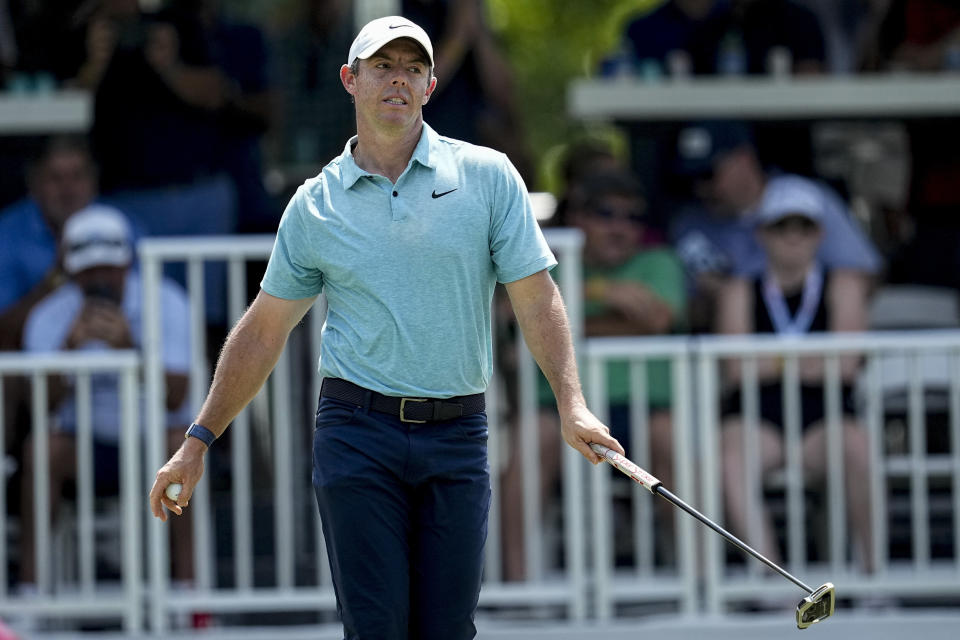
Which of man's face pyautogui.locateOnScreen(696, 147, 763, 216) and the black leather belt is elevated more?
man's face pyautogui.locateOnScreen(696, 147, 763, 216)

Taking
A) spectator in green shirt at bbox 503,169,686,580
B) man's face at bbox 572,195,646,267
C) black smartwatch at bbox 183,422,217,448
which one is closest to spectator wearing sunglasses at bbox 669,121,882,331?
spectator in green shirt at bbox 503,169,686,580

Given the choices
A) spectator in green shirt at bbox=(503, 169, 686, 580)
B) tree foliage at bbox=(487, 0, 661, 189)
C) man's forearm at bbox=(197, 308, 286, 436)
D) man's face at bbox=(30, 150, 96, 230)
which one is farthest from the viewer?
tree foliage at bbox=(487, 0, 661, 189)

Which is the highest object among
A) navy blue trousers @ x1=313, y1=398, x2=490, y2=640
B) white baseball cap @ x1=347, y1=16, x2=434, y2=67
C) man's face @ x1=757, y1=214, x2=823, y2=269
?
white baseball cap @ x1=347, y1=16, x2=434, y2=67

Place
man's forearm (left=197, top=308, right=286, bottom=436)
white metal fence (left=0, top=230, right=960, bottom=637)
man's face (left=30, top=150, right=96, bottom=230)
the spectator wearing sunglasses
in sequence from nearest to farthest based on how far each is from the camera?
man's forearm (left=197, top=308, right=286, bottom=436) → white metal fence (left=0, top=230, right=960, bottom=637) → the spectator wearing sunglasses → man's face (left=30, top=150, right=96, bottom=230)

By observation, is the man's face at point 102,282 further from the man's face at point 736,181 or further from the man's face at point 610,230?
the man's face at point 736,181

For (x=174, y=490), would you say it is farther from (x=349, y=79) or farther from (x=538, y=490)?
(x=538, y=490)

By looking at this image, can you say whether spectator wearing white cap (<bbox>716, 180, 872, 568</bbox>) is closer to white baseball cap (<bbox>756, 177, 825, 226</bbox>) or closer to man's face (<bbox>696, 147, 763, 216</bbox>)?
white baseball cap (<bbox>756, 177, 825, 226</bbox>)

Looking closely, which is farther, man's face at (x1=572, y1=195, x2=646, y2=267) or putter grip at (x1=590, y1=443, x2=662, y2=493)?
man's face at (x1=572, y1=195, x2=646, y2=267)

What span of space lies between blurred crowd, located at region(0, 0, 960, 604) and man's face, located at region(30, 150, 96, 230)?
1cm

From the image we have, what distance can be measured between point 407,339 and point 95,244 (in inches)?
123

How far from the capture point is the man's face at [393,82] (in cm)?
385

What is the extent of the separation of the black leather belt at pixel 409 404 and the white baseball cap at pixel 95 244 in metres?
2.93

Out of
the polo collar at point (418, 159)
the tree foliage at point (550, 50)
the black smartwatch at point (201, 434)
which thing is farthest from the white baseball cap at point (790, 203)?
the tree foliage at point (550, 50)

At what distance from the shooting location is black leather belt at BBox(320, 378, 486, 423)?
12.8ft
